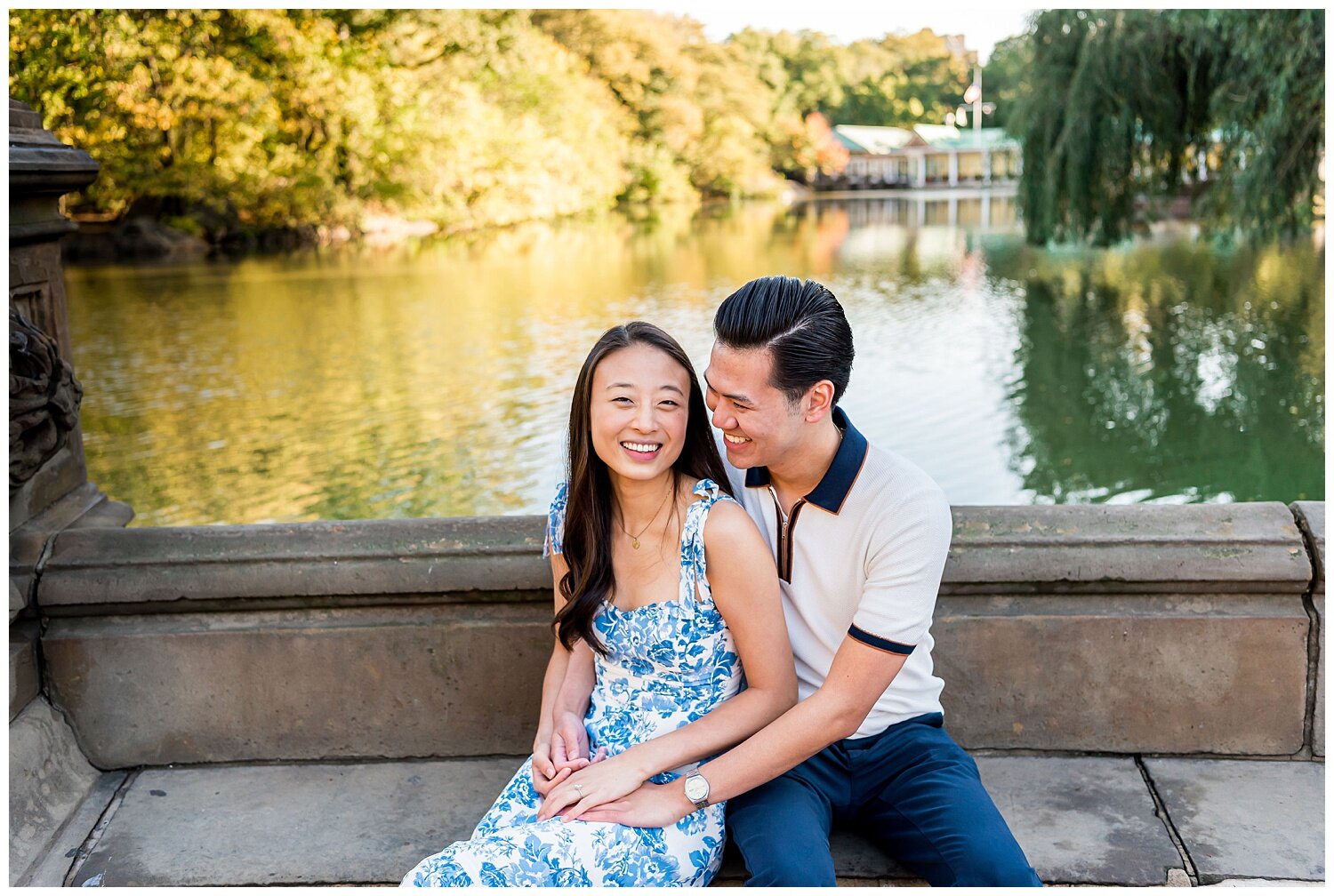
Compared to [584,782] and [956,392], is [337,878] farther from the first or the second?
[956,392]

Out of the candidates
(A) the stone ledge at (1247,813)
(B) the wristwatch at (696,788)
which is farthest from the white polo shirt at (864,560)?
(A) the stone ledge at (1247,813)

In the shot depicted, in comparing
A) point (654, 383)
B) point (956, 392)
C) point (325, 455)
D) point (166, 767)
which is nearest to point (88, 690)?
point (166, 767)

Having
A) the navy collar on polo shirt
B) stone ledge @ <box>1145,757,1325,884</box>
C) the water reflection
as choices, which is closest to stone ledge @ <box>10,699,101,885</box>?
the navy collar on polo shirt

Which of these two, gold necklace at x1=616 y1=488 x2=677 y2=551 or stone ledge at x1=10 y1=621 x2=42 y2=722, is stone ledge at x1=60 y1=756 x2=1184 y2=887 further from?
gold necklace at x1=616 y1=488 x2=677 y2=551

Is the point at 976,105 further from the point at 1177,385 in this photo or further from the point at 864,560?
the point at 864,560

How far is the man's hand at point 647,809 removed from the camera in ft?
6.04

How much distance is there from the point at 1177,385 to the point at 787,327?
8946 mm

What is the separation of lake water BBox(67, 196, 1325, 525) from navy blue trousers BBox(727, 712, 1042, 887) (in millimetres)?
5467

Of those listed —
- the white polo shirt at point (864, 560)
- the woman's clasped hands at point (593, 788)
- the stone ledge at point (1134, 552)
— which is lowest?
the woman's clasped hands at point (593, 788)

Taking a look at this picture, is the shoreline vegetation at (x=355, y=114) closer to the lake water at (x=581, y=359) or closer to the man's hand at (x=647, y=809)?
the lake water at (x=581, y=359)

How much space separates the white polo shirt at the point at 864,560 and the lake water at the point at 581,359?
17.8 ft

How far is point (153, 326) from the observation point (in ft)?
44.2

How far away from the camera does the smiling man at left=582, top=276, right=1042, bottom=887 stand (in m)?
1.82

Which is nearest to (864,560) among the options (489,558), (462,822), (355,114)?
(489,558)
